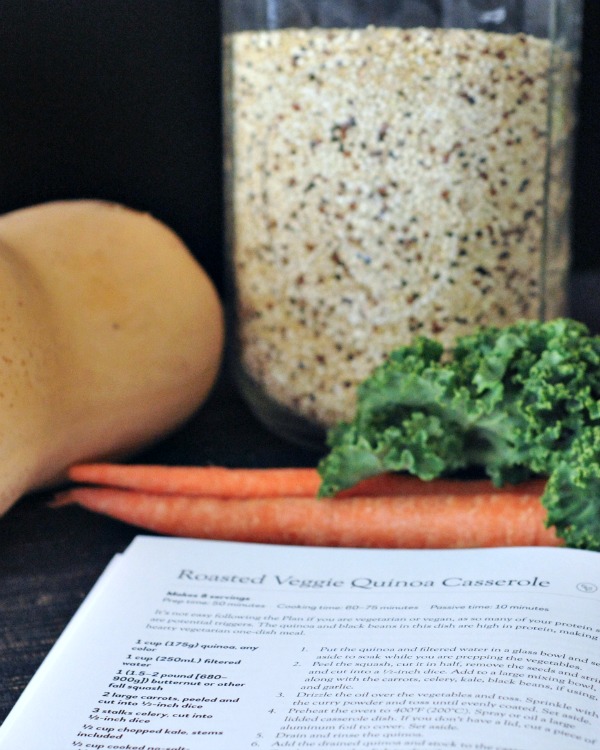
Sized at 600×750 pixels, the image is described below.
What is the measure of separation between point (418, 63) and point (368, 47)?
45 mm

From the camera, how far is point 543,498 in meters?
0.64

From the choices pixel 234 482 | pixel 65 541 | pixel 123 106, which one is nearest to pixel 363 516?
pixel 234 482

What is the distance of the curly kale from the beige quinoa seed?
11 centimetres

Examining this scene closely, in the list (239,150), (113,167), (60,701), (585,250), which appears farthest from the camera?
(585,250)

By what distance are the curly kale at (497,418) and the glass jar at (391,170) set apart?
0.38ft

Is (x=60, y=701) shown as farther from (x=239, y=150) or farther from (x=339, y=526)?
(x=239, y=150)

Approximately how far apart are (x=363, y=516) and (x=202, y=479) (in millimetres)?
158

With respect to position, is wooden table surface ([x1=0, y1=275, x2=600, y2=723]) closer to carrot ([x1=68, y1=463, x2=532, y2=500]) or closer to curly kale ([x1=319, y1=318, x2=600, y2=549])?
carrot ([x1=68, y1=463, x2=532, y2=500])

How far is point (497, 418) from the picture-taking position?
2.22 feet

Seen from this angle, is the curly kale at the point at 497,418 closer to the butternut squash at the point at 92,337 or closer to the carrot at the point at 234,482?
the carrot at the point at 234,482

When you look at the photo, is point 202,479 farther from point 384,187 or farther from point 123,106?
point 123,106

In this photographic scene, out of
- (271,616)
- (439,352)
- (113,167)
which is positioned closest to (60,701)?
(271,616)

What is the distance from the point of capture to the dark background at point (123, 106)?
1.05 meters

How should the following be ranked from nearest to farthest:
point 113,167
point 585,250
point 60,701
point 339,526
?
1. point 60,701
2. point 339,526
3. point 113,167
4. point 585,250
